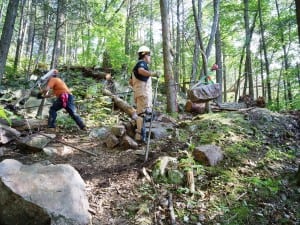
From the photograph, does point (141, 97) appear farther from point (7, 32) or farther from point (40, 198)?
point (7, 32)

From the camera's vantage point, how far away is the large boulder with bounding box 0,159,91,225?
330 cm

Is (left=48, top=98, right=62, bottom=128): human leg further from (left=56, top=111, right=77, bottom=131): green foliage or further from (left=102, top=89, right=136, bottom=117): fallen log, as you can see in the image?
(left=102, top=89, right=136, bottom=117): fallen log

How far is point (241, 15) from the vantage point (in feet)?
56.4

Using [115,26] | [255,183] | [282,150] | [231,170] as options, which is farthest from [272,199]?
[115,26]

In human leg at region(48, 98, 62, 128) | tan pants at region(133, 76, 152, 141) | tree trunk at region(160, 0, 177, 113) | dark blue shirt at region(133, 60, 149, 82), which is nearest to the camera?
dark blue shirt at region(133, 60, 149, 82)

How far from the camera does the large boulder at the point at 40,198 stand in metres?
3.30

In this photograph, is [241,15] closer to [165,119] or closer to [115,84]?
[115,84]

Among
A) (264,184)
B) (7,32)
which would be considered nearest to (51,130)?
(7,32)

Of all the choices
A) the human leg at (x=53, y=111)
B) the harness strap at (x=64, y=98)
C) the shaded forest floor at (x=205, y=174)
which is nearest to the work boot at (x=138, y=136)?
the shaded forest floor at (x=205, y=174)

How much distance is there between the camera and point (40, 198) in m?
3.40

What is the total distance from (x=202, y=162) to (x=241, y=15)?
14.8 metres

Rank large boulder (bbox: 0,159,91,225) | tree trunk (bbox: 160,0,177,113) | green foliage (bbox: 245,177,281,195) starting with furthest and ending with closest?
tree trunk (bbox: 160,0,177,113) < green foliage (bbox: 245,177,281,195) < large boulder (bbox: 0,159,91,225)

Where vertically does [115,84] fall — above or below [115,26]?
below

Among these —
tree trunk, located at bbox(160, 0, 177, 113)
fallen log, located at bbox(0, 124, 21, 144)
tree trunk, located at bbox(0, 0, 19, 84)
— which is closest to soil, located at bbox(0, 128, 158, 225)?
fallen log, located at bbox(0, 124, 21, 144)
